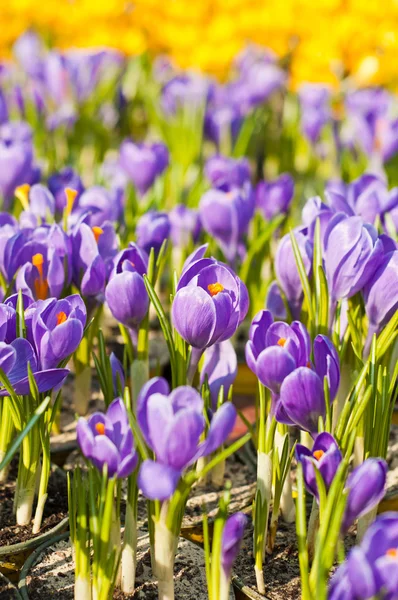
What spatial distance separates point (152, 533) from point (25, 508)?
0.83 ft

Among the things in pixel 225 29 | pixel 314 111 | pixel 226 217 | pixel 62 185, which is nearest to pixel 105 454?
pixel 226 217

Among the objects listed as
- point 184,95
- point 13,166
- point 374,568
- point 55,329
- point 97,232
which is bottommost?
point 374,568

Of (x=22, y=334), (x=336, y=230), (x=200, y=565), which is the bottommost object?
(x=200, y=565)

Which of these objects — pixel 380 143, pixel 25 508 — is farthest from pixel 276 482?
pixel 380 143

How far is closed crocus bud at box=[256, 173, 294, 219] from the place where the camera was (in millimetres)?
2016

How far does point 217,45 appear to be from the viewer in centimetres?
488

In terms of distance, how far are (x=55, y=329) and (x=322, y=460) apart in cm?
42

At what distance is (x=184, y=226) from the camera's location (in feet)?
6.23

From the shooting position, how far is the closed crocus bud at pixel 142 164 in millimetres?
2205

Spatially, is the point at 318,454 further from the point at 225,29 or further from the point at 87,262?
the point at 225,29

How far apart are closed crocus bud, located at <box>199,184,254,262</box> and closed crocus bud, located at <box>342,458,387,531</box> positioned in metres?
0.87

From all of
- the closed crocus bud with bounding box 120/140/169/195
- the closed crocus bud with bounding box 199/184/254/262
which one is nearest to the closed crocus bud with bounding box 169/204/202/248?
the closed crocus bud with bounding box 199/184/254/262

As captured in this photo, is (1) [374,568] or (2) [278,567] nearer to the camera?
(1) [374,568]

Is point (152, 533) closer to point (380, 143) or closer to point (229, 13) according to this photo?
point (380, 143)
